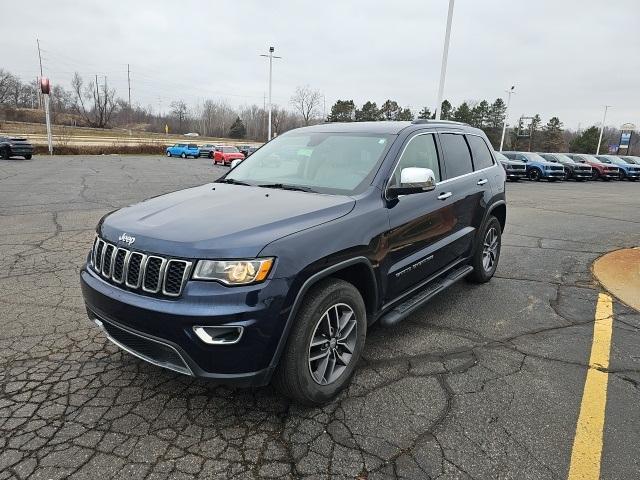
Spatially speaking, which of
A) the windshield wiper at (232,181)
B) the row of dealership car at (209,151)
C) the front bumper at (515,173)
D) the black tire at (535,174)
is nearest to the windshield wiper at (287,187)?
the windshield wiper at (232,181)

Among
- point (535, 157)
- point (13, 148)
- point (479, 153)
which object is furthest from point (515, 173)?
point (13, 148)

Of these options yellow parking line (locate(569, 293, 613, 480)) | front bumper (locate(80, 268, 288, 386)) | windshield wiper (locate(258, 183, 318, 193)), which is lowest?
yellow parking line (locate(569, 293, 613, 480))

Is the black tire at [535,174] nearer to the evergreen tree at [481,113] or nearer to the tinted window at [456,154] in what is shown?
the tinted window at [456,154]

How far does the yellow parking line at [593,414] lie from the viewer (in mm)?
2376

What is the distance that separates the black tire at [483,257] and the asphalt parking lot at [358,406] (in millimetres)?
334

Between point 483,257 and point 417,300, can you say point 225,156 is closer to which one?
point 483,257

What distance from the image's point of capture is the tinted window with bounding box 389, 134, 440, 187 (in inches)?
137

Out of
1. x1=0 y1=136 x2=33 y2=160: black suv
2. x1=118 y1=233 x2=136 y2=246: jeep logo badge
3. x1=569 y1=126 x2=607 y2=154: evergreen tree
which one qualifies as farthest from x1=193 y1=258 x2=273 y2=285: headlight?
x1=569 y1=126 x2=607 y2=154: evergreen tree

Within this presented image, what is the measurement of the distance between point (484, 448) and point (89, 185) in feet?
48.6

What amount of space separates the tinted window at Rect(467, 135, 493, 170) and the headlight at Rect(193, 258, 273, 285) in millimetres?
3409

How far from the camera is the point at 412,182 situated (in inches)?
127

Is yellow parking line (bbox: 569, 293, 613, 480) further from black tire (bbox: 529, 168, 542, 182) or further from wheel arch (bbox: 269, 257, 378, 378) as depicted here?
black tire (bbox: 529, 168, 542, 182)

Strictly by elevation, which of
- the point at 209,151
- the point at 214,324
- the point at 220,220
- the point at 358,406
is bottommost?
the point at 209,151

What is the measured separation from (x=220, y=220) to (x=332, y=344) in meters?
1.07
